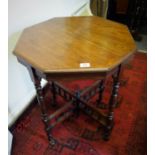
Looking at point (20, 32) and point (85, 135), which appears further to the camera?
point (85, 135)

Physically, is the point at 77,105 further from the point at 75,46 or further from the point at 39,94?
the point at 75,46

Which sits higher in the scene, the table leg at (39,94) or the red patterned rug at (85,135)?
the table leg at (39,94)

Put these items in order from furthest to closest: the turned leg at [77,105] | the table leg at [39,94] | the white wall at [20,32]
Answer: the turned leg at [77,105] < the white wall at [20,32] < the table leg at [39,94]

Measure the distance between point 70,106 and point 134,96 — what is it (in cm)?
66

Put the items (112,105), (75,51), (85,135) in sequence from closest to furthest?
(75,51) < (112,105) < (85,135)

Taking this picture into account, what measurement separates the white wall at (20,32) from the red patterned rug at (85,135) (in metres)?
0.13

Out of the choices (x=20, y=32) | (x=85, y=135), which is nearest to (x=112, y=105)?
(x=85, y=135)

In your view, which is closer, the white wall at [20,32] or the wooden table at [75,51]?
the wooden table at [75,51]

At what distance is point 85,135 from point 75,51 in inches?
29.0

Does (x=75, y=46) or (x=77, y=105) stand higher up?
(x=75, y=46)

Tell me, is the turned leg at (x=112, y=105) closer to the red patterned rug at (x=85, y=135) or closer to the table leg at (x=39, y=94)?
the red patterned rug at (x=85, y=135)

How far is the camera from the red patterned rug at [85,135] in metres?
1.27

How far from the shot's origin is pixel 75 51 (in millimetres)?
940

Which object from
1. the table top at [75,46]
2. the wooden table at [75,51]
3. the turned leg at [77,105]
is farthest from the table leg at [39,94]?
the turned leg at [77,105]
